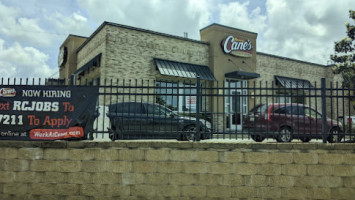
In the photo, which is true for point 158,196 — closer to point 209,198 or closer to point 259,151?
point 209,198

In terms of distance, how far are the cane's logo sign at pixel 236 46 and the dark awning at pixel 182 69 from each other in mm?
1917

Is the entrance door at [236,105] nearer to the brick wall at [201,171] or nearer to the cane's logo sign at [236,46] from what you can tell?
the brick wall at [201,171]

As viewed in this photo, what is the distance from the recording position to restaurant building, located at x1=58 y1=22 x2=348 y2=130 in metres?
14.9

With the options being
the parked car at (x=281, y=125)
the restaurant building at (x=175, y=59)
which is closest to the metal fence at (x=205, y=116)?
the parked car at (x=281, y=125)

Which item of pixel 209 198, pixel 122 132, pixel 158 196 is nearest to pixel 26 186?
pixel 122 132

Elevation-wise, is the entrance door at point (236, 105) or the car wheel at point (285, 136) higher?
the entrance door at point (236, 105)

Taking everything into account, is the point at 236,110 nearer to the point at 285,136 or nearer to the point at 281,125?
the point at 285,136

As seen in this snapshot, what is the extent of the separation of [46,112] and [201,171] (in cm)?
308

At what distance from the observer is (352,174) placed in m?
4.88

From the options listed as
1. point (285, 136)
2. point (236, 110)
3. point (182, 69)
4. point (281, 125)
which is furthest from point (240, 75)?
point (236, 110)

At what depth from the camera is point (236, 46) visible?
18.5 meters

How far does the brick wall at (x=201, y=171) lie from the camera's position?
485cm

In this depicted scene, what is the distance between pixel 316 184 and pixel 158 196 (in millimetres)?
2713

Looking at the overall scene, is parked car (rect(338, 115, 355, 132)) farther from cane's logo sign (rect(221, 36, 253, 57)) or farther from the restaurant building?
cane's logo sign (rect(221, 36, 253, 57))
